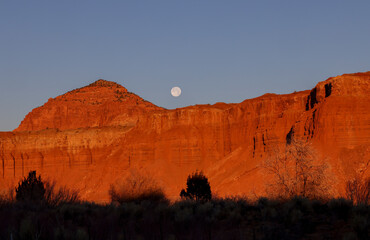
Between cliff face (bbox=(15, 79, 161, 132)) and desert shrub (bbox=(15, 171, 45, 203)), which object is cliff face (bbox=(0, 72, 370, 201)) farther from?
desert shrub (bbox=(15, 171, 45, 203))

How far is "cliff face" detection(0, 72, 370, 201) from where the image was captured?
60.3m

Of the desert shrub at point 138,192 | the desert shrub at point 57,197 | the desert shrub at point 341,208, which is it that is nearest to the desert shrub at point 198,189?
the desert shrub at point 138,192

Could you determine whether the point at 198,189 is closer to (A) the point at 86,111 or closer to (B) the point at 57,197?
(B) the point at 57,197

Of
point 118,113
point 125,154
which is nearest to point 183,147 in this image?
point 125,154

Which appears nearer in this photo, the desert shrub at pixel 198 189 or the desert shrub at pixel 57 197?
the desert shrub at pixel 57 197

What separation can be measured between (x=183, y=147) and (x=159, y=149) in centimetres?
523

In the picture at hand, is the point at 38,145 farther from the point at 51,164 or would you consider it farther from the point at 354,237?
the point at 354,237

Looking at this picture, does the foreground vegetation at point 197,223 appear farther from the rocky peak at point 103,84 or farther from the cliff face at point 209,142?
the rocky peak at point 103,84

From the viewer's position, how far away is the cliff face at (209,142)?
6028 centimetres

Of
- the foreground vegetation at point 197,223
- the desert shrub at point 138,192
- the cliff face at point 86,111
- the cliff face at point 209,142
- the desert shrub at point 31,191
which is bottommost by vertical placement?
the desert shrub at point 138,192

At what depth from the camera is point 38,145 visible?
10481 centimetres

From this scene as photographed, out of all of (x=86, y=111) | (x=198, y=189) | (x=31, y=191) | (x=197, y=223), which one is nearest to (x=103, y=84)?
(x=86, y=111)

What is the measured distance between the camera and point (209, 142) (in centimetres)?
8688

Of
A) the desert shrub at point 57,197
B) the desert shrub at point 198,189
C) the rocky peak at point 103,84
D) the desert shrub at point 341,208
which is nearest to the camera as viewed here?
the desert shrub at point 341,208
